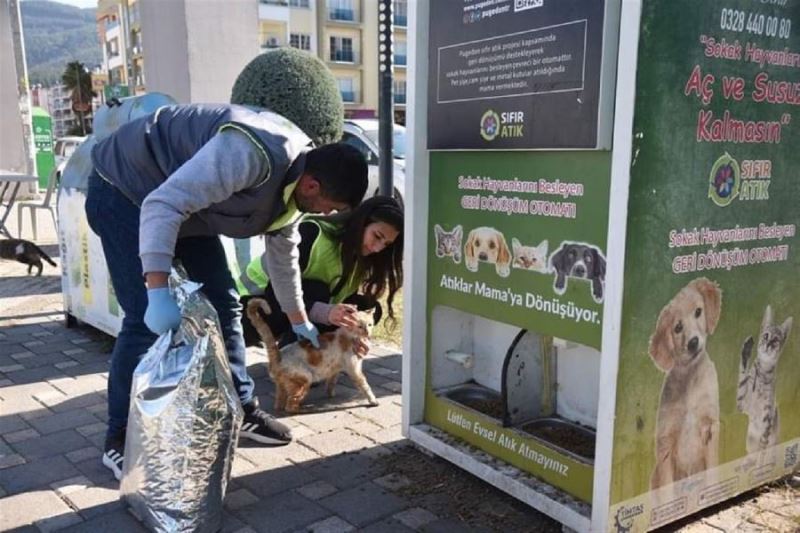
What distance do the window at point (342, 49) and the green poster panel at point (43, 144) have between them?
22.6 meters

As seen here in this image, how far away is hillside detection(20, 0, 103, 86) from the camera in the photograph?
466ft

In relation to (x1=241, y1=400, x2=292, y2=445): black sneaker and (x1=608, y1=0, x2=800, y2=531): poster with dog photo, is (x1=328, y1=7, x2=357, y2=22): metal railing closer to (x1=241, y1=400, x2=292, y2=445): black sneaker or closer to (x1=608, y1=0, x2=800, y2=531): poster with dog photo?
(x1=241, y1=400, x2=292, y2=445): black sneaker

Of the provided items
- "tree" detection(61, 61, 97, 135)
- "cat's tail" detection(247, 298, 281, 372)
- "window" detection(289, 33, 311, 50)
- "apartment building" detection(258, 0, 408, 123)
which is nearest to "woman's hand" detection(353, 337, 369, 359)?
"cat's tail" detection(247, 298, 281, 372)

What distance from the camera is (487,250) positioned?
2471 millimetres

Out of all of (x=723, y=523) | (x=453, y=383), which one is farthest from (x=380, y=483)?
(x=723, y=523)

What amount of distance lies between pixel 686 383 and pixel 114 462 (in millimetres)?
2102

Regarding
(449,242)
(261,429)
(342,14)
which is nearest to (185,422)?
(261,429)

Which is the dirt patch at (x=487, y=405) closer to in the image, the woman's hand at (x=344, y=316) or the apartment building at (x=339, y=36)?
the woman's hand at (x=344, y=316)

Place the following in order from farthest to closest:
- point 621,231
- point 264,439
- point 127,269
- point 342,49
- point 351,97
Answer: point 351,97, point 342,49, point 264,439, point 127,269, point 621,231

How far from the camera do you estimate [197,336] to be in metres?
2.21

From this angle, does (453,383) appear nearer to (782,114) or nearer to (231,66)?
(782,114)

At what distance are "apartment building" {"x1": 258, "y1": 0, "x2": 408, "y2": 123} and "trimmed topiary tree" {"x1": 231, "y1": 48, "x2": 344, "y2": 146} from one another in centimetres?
3305

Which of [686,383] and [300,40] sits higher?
[300,40]

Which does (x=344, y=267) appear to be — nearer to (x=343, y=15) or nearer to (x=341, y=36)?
(x=341, y=36)
